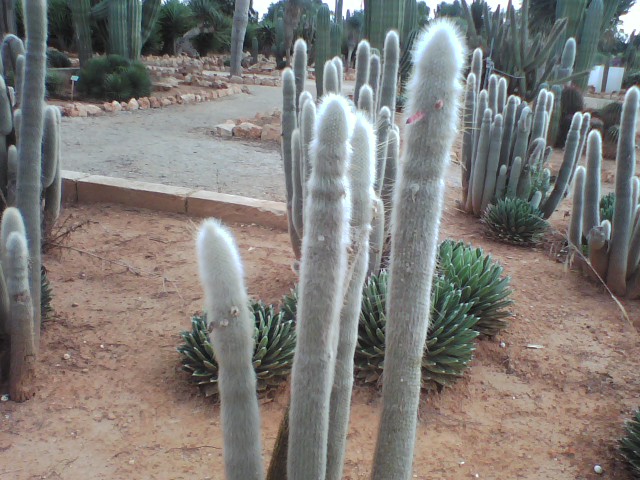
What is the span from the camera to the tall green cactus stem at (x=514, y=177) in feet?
19.0

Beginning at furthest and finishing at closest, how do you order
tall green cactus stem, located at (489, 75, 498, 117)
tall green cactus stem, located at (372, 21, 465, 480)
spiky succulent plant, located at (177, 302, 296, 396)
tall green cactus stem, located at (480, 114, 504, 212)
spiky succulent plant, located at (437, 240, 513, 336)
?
1. tall green cactus stem, located at (489, 75, 498, 117)
2. tall green cactus stem, located at (480, 114, 504, 212)
3. spiky succulent plant, located at (437, 240, 513, 336)
4. spiky succulent plant, located at (177, 302, 296, 396)
5. tall green cactus stem, located at (372, 21, 465, 480)

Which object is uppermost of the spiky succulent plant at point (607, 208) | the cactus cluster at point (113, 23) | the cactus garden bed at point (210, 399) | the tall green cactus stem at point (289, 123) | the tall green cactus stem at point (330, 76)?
the cactus cluster at point (113, 23)

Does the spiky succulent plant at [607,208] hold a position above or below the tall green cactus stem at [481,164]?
below

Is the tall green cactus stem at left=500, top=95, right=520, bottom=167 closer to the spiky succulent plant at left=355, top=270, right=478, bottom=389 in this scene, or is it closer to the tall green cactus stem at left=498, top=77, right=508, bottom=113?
the tall green cactus stem at left=498, top=77, right=508, bottom=113

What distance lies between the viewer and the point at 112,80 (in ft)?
43.8

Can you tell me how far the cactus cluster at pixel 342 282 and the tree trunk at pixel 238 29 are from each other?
1930 cm

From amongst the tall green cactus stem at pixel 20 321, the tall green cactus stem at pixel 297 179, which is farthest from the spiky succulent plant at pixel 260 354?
the tall green cactus stem at pixel 297 179

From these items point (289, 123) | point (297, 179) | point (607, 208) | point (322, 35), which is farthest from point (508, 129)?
point (322, 35)

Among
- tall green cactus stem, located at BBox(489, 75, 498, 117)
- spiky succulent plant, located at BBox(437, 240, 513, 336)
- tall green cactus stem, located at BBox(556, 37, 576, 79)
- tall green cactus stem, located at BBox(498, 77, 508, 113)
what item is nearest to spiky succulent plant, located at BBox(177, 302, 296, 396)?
spiky succulent plant, located at BBox(437, 240, 513, 336)

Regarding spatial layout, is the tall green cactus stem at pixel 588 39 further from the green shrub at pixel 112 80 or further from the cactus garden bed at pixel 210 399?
the cactus garden bed at pixel 210 399

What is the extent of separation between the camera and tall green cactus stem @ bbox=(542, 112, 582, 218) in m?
5.42

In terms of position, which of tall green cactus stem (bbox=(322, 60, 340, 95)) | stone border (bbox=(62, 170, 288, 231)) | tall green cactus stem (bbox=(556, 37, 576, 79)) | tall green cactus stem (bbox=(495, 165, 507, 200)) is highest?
tall green cactus stem (bbox=(556, 37, 576, 79))

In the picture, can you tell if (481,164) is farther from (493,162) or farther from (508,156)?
(508,156)

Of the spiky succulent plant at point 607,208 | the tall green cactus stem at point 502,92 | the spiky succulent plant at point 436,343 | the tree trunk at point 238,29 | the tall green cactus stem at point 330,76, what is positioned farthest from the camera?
the tree trunk at point 238,29
